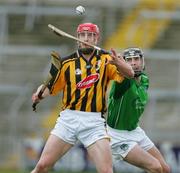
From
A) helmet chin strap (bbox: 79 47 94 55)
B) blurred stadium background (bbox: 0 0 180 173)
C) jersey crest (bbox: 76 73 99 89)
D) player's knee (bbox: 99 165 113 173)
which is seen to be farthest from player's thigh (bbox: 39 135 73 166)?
blurred stadium background (bbox: 0 0 180 173)

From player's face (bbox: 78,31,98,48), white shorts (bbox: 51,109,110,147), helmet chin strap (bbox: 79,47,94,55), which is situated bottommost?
white shorts (bbox: 51,109,110,147)

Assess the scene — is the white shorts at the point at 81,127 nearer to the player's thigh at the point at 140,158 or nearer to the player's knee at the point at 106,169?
the player's knee at the point at 106,169

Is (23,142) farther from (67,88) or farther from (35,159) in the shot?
(67,88)

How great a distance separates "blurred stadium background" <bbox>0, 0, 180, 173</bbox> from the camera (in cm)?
1588

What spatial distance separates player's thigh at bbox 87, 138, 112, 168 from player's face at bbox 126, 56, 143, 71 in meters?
1.17

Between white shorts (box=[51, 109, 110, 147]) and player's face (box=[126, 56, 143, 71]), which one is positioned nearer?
white shorts (box=[51, 109, 110, 147])

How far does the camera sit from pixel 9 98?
16.8m

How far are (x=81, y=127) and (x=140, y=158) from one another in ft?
3.51

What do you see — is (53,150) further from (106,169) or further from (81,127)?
(106,169)

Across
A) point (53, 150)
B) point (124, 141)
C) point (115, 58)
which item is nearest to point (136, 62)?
point (124, 141)

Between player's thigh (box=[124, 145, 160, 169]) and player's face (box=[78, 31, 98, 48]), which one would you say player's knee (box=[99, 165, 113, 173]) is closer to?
player's thigh (box=[124, 145, 160, 169])

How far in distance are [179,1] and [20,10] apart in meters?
3.53

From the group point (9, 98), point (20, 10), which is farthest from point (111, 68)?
point (20, 10)

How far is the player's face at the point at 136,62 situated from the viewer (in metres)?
10.1
